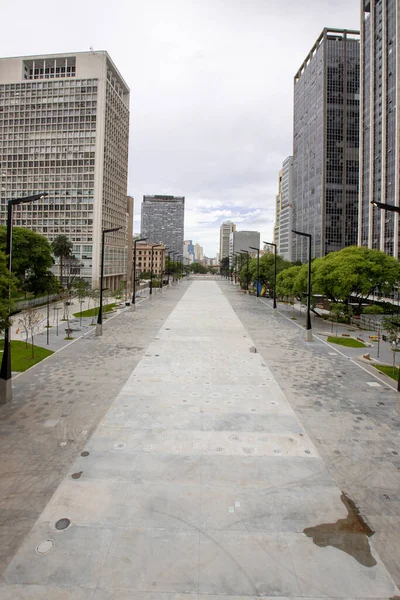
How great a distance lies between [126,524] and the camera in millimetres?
7684

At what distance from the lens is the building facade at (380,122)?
71.5 meters

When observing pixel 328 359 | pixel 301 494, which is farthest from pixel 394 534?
pixel 328 359

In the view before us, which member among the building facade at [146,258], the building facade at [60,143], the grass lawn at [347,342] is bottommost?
the grass lawn at [347,342]

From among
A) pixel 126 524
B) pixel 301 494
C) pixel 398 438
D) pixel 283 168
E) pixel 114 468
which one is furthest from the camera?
pixel 283 168

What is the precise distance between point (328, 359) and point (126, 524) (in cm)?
1755

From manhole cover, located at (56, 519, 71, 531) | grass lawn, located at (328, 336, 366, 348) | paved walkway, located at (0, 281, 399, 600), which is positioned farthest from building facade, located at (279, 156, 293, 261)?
manhole cover, located at (56, 519, 71, 531)

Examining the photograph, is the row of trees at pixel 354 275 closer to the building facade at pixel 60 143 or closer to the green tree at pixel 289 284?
the green tree at pixel 289 284

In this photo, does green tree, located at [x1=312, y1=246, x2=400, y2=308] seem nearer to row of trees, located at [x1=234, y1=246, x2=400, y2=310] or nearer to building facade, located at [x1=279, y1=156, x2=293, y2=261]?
row of trees, located at [x1=234, y1=246, x2=400, y2=310]

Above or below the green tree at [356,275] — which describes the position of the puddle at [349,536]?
below

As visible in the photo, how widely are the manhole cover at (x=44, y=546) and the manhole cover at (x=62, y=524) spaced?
1.25 ft

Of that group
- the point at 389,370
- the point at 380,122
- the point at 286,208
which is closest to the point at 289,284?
the point at 389,370

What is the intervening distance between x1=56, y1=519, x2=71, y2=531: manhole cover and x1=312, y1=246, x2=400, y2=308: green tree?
31590 mm

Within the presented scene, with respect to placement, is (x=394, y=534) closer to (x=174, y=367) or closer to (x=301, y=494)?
(x=301, y=494)

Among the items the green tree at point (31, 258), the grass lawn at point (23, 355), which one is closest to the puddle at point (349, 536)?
the grass lawn at point (23, 355)
